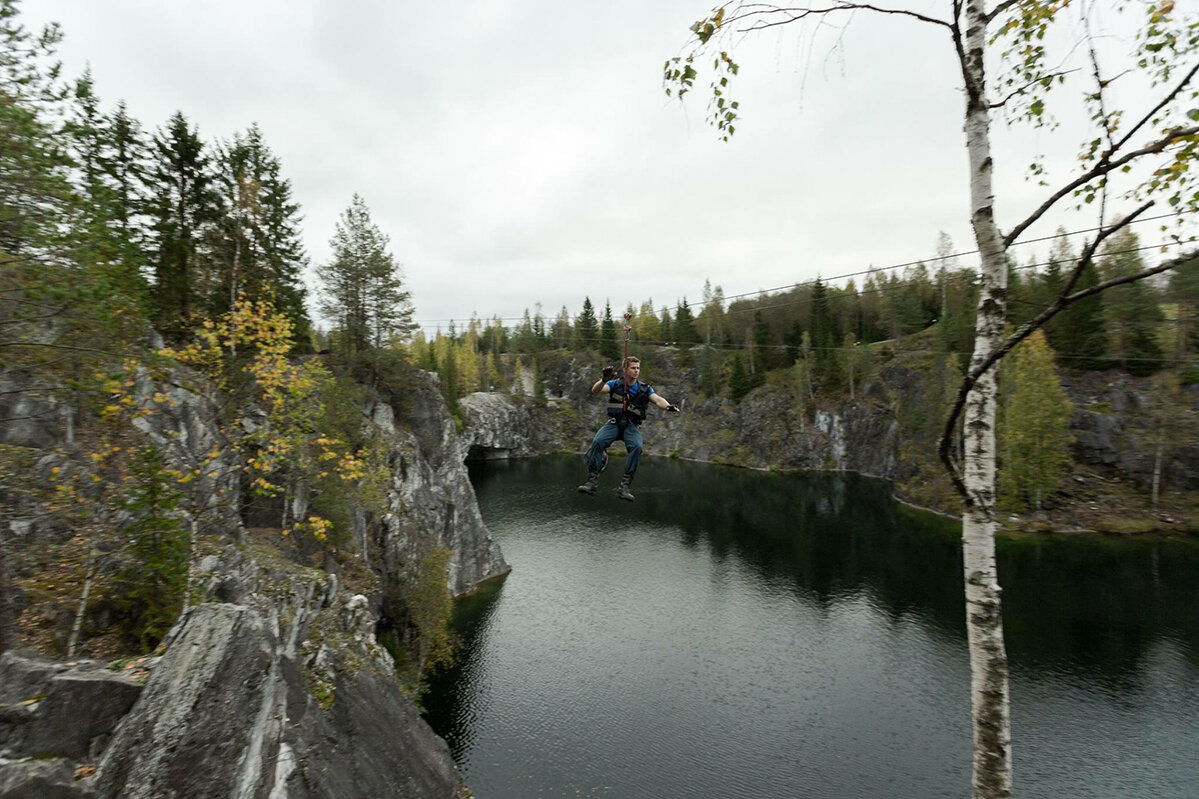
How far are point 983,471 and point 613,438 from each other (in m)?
7.42

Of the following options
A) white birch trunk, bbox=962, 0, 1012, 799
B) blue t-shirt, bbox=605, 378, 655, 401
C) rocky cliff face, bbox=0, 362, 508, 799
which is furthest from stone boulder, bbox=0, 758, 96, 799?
white birch trunk, bbox=962, 0, 1012, 799

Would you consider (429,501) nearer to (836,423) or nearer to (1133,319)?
(1133,319)

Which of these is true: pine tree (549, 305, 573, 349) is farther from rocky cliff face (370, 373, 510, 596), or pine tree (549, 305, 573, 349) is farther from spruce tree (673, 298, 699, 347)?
rocky cliff face (370, 373, 510, 596)

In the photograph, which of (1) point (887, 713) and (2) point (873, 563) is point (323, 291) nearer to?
(1) point (887, 713)

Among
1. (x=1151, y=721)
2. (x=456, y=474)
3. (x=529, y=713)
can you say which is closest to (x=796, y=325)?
(x=456, y=474)

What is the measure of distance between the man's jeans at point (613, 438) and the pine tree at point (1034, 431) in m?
51.6

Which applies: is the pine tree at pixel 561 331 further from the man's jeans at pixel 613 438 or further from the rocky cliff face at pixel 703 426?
the man's jeans at pixel 613 438

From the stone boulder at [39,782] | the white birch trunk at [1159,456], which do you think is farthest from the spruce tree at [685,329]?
the stone boulder at [39,782]

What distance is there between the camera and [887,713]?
85.4 ft

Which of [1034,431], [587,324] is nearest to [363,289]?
[1034,431]

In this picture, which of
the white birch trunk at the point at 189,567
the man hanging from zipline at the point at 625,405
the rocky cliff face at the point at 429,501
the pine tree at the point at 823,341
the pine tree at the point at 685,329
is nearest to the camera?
the white birch trunk at the point at 189,567

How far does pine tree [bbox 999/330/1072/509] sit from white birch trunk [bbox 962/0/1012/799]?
55.0 m

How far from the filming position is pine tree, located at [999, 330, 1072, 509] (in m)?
49.4

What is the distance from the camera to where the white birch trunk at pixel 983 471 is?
484cm
